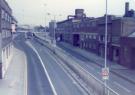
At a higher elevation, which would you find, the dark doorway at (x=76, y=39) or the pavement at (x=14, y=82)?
the dark doorway at (x=76, y=39)

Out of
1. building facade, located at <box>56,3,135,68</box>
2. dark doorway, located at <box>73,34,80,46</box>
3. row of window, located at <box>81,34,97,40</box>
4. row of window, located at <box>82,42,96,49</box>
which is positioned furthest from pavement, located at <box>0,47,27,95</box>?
dark doorway, located at <box>73,34,80,46</box>

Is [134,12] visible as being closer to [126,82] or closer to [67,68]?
[67,68]

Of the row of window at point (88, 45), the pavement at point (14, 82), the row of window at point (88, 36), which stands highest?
the row of window at point (88, 36)

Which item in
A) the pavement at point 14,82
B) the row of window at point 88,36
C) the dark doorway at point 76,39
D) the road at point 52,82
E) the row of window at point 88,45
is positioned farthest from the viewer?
the dark doorway at point 76,39

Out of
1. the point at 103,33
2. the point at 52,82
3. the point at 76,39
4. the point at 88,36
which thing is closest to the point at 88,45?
the point at 88,36

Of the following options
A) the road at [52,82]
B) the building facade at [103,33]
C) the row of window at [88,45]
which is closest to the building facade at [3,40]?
the road at [52,82]

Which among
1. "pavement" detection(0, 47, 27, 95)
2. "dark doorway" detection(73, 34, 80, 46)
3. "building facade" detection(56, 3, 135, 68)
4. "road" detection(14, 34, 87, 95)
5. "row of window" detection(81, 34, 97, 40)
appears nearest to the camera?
"road" detection(14, 34, 87, 95)

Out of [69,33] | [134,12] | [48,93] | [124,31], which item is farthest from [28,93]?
[69,33]

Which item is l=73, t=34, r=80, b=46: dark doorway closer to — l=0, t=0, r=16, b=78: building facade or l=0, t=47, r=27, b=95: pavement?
l=0, t=0, r=16, b=78: building facade

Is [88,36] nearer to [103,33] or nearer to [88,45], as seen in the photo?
[88,45]

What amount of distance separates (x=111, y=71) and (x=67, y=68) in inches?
281

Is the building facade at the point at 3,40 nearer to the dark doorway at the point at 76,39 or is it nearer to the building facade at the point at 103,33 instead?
the building facade at the point at 103,33

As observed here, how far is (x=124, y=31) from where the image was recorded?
195ft

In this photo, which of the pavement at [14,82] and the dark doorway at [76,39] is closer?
the pavement at [14,82]
